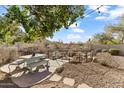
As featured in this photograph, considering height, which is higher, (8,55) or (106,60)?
(8,55)

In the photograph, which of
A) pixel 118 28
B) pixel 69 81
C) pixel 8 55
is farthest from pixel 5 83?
pixel 118 28

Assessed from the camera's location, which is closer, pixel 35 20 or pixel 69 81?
pixel 69 81

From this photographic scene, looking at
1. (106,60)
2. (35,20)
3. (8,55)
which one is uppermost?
(35,20)

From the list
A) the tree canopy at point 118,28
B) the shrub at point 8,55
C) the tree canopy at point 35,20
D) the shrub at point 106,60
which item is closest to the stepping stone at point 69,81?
the shrub at point 106,60

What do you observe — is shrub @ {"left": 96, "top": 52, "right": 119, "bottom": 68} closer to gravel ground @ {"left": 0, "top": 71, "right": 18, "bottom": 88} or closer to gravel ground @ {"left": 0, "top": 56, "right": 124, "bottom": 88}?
gravel ground @ {"left": 0, "top": 56, "right": 124, "bottom": 88}

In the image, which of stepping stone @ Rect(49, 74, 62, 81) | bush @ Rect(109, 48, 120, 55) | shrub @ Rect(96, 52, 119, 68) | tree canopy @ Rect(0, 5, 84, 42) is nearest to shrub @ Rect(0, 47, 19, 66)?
tree canopy @ Rect(0, 5, 84, 42)

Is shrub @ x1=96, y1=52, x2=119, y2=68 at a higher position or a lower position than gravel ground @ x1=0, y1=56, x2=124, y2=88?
higher

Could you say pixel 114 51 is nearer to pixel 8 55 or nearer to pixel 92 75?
pixel 92 75

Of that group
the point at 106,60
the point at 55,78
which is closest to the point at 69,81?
the point at 55,78

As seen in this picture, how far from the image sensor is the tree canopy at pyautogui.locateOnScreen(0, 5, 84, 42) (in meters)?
3.83

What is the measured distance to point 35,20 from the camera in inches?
156

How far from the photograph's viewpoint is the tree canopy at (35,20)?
3830 mm

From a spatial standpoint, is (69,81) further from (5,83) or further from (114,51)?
(5,83)

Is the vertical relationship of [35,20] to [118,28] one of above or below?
above
